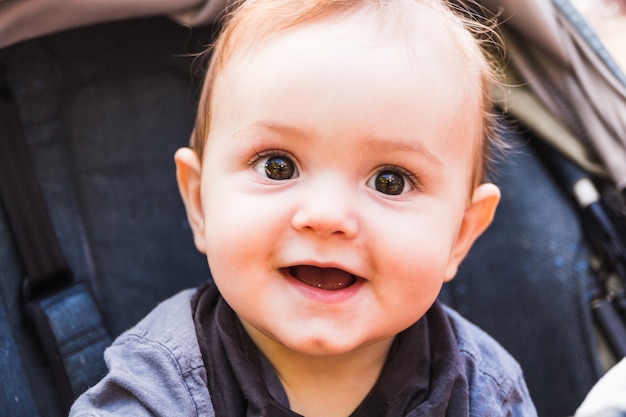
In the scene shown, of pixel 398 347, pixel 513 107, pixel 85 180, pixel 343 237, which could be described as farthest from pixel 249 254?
pixel 513 107

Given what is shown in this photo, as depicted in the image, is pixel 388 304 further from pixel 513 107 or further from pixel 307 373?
pixel 513 107

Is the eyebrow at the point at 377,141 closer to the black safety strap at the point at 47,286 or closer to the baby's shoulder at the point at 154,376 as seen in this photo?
the baby's shoulder at the point at 154,376

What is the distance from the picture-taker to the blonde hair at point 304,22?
106 cm

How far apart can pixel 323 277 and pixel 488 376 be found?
0.38 m

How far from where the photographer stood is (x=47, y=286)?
1250 millimetres

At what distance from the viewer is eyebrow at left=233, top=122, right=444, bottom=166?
1001 millimetres

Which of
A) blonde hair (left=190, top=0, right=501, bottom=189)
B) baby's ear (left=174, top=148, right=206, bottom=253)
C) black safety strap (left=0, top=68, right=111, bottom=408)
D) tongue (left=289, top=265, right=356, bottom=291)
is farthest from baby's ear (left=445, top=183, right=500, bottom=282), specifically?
black safety strap (left=0, top=68, right=111, bottom=408)

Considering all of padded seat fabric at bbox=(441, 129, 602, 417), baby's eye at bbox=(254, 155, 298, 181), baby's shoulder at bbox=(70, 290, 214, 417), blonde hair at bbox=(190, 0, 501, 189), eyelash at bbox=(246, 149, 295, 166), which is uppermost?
blonde hair at bbox=(190, 0, 501, 189)

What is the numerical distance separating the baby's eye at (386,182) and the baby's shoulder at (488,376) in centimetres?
34

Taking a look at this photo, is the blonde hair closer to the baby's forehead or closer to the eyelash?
the baby's forehead

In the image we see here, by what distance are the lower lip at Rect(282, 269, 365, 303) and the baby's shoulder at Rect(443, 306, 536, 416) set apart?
0.31 metres

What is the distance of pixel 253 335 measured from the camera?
119cm

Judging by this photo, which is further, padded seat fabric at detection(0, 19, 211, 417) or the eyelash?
padded seat fabric at detection(0, 19, 211, 417)

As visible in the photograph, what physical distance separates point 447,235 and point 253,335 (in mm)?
355
